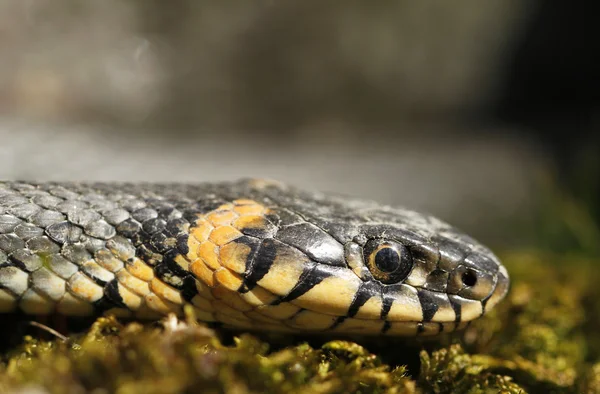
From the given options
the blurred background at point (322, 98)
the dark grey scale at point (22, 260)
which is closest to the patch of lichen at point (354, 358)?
the dark grey scale at point (22, 260)

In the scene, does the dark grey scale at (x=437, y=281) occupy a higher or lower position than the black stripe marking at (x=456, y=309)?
higher

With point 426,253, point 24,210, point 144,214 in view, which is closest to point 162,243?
point 144,214

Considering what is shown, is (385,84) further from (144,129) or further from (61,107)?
(61,107)

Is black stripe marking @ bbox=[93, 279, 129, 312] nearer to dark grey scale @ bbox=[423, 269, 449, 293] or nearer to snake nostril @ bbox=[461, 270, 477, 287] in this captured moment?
dark grey scale @ bbox=[423, 269, 449, 293]

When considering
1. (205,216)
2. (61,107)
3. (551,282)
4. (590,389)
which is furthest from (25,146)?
(590,389)

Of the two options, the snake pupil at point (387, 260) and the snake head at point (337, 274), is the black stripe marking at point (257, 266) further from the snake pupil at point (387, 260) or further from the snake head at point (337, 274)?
the snake pupil at point (387, 260)
